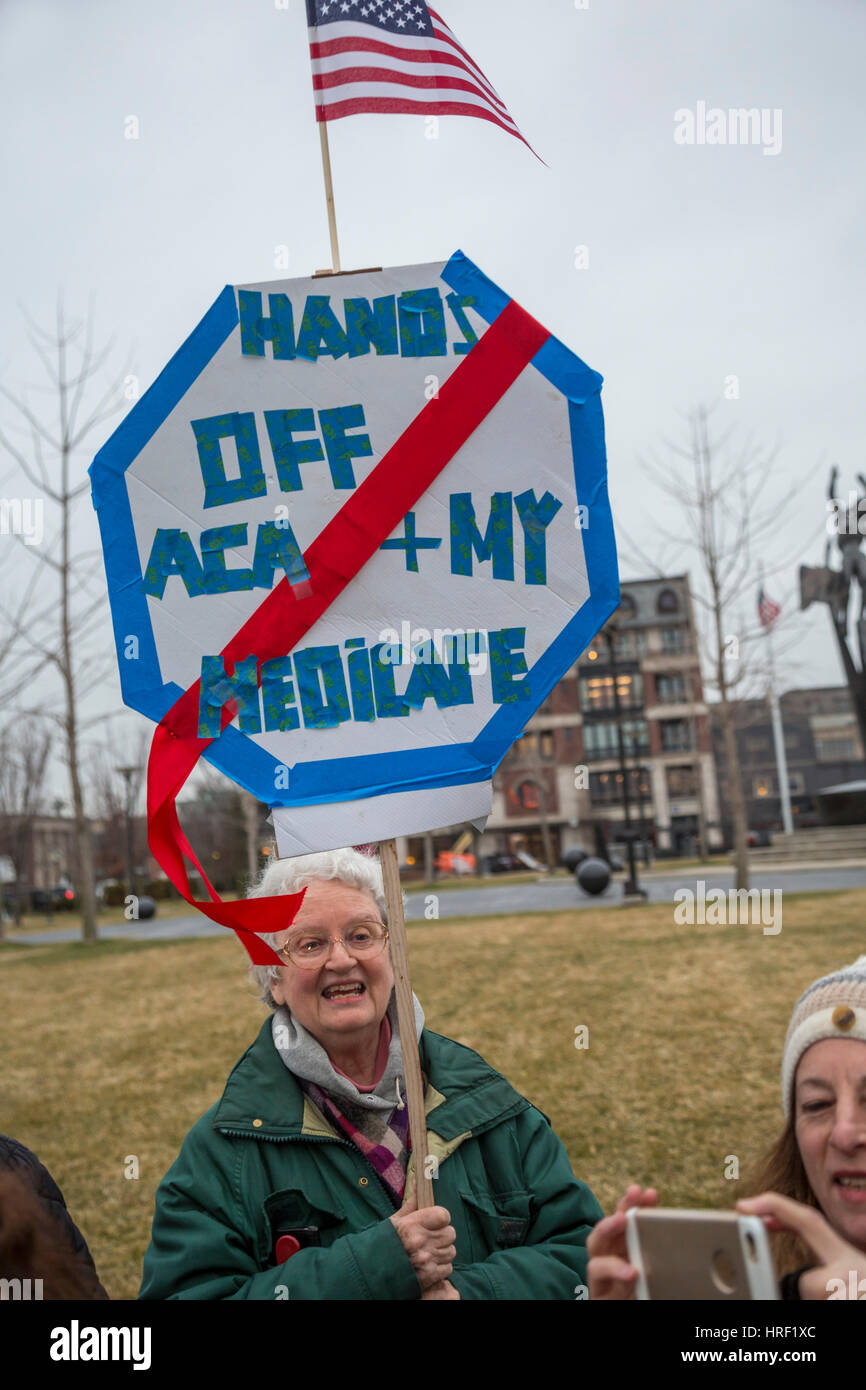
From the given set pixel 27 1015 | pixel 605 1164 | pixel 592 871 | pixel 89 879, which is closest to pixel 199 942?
pixel 89 879

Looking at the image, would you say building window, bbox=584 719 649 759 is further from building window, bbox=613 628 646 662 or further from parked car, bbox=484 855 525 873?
parked car, bbox=484 855 525 873

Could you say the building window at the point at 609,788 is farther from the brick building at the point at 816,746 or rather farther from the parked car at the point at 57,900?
the parked car at the point at 57,900

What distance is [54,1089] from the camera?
827 centimetres

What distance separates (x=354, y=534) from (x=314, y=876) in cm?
78

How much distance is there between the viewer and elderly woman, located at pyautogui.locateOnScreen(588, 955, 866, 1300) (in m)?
1.38

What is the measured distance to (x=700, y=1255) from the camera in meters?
1.25

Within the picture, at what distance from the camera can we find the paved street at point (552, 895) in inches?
722

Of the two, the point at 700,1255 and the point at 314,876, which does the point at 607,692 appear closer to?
the point at 314,876

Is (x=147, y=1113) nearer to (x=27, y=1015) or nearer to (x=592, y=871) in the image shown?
(x=27, y=1015)

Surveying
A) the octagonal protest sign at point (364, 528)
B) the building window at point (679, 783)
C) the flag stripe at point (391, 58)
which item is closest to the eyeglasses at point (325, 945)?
the octagonal protest sign at point (364, 528)

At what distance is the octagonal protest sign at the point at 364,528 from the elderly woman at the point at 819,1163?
0.69 m

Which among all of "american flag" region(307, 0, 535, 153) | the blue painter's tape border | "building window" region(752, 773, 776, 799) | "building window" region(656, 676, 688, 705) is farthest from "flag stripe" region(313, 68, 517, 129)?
"building window" region(752, 773, 776, 799)

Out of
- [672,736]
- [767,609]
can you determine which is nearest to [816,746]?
[672,736]

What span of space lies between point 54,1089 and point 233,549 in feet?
24.8
